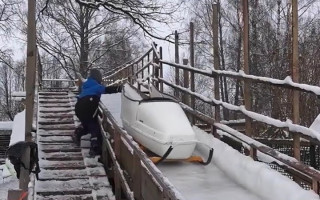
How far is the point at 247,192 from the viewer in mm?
6371

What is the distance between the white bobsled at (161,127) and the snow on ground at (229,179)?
283mm

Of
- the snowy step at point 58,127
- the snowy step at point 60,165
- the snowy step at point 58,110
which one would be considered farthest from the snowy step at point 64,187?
the snowy step at point 58,110

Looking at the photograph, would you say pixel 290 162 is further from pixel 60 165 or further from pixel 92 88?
pixel 92 88

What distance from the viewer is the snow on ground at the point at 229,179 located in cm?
584

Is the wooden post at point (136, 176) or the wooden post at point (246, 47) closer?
the wooden post at point (136, 176)

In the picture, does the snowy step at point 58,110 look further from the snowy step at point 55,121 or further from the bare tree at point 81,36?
the bare tree at point 81,36

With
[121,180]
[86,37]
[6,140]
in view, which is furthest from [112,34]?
[121,180]

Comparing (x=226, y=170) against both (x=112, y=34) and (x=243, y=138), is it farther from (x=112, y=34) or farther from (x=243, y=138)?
(x=112, y=34)

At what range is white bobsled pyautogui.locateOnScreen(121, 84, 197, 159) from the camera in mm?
7145

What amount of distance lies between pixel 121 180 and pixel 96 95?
281 cm

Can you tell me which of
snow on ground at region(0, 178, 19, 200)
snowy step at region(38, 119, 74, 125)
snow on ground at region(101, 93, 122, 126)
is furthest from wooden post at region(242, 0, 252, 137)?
snow on ground at region(0, 178, 19, 200)

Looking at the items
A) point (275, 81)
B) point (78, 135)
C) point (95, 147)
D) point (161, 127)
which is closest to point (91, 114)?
point (95, 147)

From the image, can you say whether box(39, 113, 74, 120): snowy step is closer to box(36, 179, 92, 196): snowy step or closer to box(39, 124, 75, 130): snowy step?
box(39, 124, 75, 130): snowy step

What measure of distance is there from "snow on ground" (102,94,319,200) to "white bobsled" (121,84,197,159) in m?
0.28
